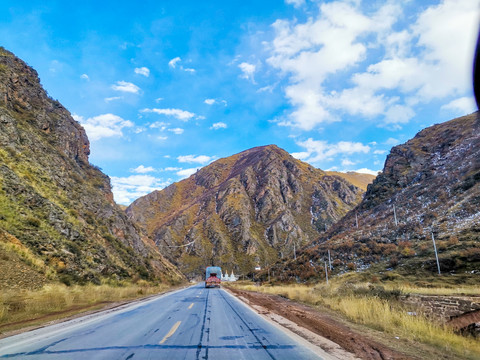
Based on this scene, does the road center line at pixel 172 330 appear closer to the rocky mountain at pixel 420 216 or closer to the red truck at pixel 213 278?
the rocky mountain at pixel 420 216

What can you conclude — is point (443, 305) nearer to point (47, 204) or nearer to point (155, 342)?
point (155, 342)

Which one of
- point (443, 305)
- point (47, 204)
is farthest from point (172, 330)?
point (47, 204)

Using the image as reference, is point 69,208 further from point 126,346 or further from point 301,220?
point 301,220

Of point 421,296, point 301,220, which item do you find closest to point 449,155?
point 421,296

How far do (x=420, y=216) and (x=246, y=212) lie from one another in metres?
92.1

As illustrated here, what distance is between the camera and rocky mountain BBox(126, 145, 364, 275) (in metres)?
114

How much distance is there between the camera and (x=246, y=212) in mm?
130125

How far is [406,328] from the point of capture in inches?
346

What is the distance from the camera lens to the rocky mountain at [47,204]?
18.7 m

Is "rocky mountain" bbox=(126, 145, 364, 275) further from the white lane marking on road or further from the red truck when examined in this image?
the white lane marking on road

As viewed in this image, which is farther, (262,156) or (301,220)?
(262,156)

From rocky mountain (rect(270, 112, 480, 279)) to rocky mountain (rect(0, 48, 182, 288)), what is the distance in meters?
30.2

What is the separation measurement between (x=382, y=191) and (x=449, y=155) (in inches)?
554

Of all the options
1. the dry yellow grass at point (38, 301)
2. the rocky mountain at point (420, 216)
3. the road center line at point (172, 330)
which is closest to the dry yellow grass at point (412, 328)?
the road center line at point (172, 330)
